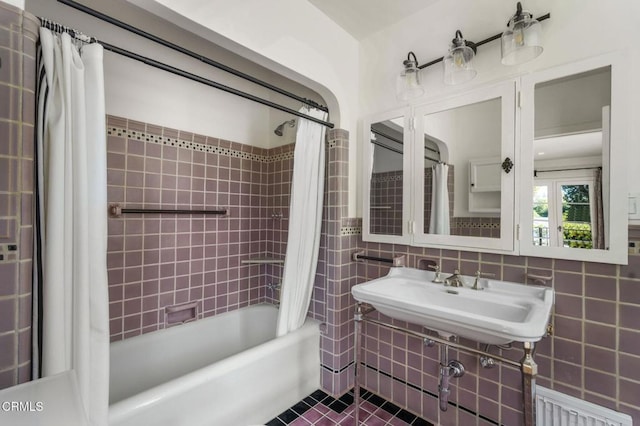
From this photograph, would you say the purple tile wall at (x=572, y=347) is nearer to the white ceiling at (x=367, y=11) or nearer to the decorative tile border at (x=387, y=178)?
the decorative tile border at (x=387, y=178)

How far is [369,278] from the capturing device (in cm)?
199

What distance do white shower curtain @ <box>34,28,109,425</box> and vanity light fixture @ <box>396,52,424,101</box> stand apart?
1.45 metres

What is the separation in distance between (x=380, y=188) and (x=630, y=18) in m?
1.33

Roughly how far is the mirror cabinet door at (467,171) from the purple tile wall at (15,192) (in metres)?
1.75

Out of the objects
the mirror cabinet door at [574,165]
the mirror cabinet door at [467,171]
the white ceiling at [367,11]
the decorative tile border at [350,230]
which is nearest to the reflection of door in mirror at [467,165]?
the mirror cabinet door at [467,171]

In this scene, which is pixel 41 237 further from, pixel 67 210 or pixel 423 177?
pixel 423 177

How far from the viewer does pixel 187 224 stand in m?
2.03

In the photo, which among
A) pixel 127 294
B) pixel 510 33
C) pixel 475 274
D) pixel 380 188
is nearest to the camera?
pixel 510 33

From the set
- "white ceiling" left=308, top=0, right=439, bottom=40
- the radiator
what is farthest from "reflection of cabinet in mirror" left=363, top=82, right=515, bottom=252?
the radiator

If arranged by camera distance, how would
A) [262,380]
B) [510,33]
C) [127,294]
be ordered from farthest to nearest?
[127,294], [262,380], [510,33]

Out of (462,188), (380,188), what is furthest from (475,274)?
(380,188)

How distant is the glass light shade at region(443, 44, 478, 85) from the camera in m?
1.42

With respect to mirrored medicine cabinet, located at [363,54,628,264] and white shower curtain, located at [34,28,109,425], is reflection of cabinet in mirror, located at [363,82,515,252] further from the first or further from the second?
white shower curtain, located at [34,28,109,425]

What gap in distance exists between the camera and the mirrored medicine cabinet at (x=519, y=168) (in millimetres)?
1195
